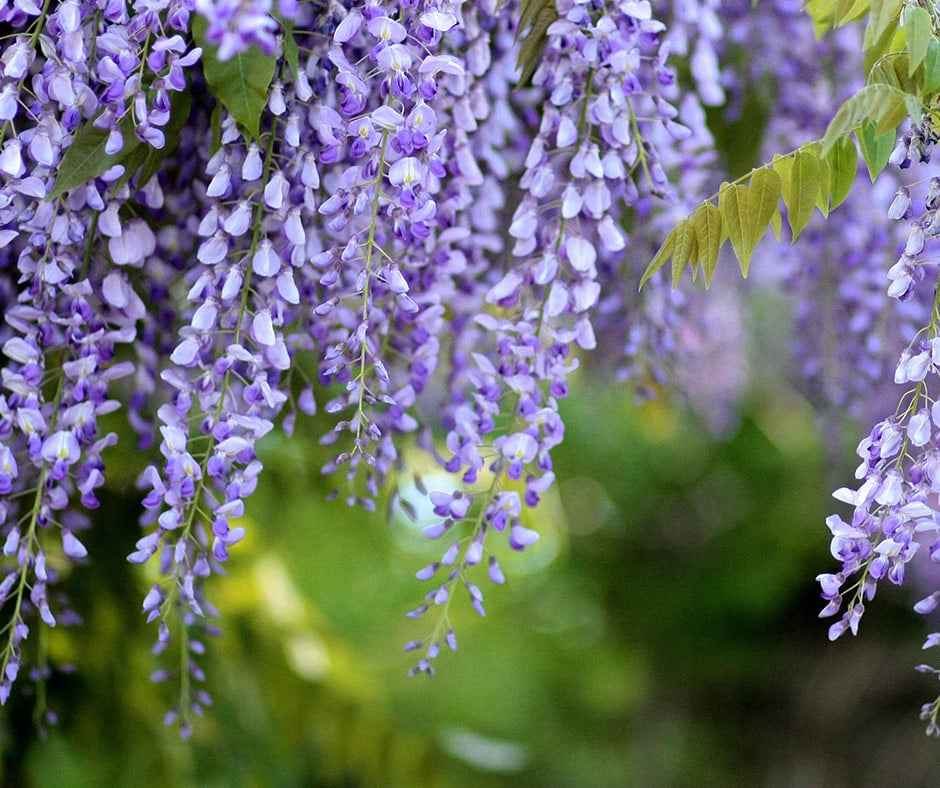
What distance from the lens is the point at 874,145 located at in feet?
2.33

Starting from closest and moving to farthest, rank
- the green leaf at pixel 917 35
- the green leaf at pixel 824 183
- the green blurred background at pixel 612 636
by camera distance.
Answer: the green leaf at pixel 917 35, the green leaf at pixel 824 183, the green blurred background at pixel 612 636

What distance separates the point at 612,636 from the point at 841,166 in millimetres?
2021

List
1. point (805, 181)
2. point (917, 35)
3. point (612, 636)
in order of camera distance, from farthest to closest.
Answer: point (612, 636) → point (805, 181) → point (917, 35)

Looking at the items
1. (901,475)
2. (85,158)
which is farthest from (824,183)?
(85,158)

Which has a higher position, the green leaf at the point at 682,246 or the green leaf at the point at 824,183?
the green leaf at the point at 824,183

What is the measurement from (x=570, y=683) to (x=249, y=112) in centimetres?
208

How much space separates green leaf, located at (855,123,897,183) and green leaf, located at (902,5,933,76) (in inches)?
2.3

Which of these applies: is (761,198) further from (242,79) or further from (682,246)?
(242,79)

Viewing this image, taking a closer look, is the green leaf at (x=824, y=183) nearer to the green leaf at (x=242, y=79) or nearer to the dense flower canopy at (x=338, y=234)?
the dense flower canopy at (x=338, y=234)

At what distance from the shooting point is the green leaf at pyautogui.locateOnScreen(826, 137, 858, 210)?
2.44ft

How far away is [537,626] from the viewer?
2.41 m

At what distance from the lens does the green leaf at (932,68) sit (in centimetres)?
66

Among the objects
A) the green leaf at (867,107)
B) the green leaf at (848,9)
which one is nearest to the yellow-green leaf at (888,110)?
the green leaf at (867,107)

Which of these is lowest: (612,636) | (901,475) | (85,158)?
(901,475)
